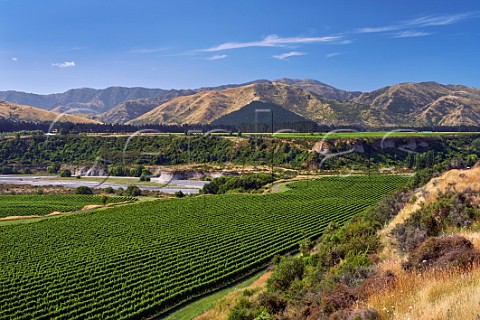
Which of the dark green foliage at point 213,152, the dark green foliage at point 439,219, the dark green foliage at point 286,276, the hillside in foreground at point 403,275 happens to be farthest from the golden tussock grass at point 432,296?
the dark green foliage at point 213,152

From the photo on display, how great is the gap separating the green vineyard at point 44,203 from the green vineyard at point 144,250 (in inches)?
748

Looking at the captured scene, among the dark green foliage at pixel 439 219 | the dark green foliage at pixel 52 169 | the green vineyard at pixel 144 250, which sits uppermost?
the dark green foliage at pixel 439 219

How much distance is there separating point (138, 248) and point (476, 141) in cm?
17669

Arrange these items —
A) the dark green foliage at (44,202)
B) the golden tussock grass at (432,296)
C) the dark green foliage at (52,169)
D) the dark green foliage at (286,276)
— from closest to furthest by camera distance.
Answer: the golden tussock grass at (432,296) < the dark green foliage at (286,276) < the dark green foliage at (44,202) < the dark green foliage at (52,169)

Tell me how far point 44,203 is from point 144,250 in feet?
214

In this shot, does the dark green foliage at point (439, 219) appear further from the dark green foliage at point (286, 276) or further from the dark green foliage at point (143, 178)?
the dark green foliage at point (143, 178)

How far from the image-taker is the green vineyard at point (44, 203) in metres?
91.4

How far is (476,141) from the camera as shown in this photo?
17762 cm

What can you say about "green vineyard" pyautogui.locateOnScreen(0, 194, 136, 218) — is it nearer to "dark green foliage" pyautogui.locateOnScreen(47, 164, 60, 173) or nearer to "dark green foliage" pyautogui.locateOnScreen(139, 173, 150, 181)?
"dark green foliage" pyautogui.locateOnScreen(139, 173, 150, 181)

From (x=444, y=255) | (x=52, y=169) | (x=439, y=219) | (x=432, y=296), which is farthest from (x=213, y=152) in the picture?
(x=432, y=296)

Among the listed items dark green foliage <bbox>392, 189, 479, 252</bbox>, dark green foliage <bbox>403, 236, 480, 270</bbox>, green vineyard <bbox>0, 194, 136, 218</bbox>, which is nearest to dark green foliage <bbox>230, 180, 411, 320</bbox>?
dark green foliage <bbox>403, 236, 480, 270</bbox>

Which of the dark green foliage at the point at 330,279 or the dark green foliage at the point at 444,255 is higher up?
the dark green foliage at the point at 444,255

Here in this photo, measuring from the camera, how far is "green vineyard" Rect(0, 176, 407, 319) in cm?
3472

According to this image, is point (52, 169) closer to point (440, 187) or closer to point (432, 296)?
point (440, 187)
